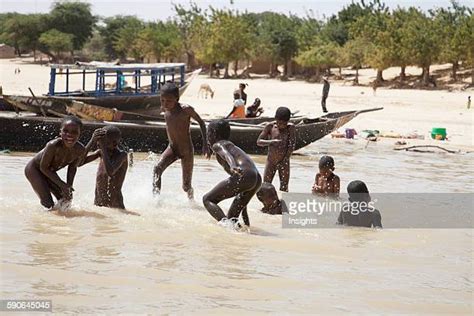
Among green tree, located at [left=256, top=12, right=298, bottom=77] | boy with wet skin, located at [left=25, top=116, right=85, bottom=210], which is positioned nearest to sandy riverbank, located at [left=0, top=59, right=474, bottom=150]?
green tree, located at [left=256, top=12, right=298, bottom=77]

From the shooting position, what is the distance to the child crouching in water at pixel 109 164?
23.9 feet

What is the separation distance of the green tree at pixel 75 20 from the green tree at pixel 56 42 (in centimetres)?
418

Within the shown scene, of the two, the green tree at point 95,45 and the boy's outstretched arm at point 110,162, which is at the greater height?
the green tree at point 95,45

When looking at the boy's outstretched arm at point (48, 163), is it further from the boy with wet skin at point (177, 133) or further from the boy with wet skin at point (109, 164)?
the boy with wet skin at point (177, 133)

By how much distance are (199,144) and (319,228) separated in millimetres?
7066

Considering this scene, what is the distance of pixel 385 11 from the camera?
54.5 m

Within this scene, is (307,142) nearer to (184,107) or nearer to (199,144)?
(199,144)

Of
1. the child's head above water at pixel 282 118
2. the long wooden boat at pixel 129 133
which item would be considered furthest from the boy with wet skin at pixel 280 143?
the long wooden boat at pixel 129 133

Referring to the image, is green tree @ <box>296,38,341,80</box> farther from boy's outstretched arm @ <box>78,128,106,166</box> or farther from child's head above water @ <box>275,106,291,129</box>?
boy's outstretched arm @ <box>78,128,106,166</box>

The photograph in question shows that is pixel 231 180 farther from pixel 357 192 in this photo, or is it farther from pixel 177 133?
pixel 177 133

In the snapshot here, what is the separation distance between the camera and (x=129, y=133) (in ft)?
47.4

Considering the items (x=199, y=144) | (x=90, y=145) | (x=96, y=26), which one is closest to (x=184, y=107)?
(x=90, y=145)

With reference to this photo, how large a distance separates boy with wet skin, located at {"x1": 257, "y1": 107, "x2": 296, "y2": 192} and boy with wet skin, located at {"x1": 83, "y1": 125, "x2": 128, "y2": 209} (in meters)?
2.08

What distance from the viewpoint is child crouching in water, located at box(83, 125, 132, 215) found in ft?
23.9
